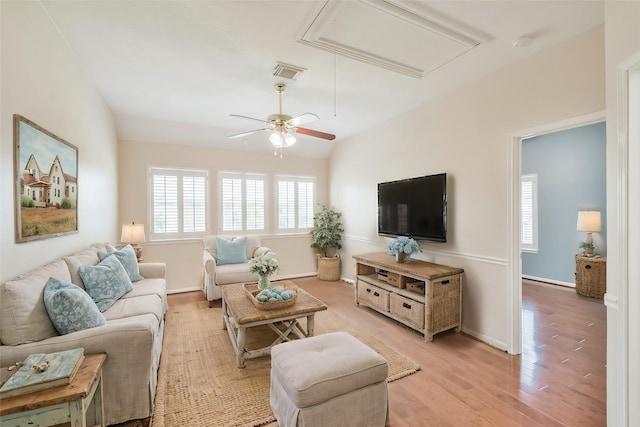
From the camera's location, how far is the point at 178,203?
5.04 meters

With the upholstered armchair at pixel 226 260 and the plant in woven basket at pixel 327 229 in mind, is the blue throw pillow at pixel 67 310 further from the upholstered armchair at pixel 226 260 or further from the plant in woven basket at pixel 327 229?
the plant in woven basket at pixel 327 229

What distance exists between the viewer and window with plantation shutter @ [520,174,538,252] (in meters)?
5.44

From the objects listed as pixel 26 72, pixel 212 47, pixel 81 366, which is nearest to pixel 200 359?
pixel 81 366

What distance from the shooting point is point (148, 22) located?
2178mm

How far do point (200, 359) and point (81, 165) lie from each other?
2287mm

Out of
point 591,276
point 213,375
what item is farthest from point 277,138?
point 591,276

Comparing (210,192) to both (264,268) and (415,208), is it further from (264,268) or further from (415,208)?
(415,208)

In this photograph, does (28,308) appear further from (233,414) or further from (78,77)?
(78,77)

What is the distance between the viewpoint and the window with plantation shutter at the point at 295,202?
590 cm

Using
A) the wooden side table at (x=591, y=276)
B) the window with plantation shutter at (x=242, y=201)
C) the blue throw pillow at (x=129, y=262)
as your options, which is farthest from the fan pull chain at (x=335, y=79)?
the wooden side table at (x=591, y=276)

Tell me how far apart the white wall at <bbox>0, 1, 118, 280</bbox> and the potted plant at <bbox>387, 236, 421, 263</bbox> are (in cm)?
342

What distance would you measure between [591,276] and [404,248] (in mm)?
3226

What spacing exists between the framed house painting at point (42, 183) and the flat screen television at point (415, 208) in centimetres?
370

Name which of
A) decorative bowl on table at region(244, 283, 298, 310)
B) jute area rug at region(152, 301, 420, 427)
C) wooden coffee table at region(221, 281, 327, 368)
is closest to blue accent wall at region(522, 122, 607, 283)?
jute area rug at region(152, 301, 420, 427)
